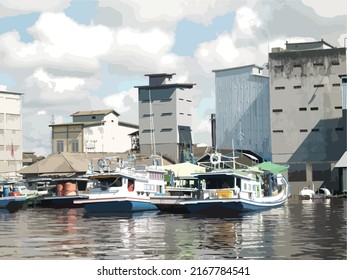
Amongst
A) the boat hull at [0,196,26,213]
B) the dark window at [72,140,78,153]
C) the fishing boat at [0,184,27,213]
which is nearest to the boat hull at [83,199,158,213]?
the fishing boat at [0,184,27,213]

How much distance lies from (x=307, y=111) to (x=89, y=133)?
4888cm

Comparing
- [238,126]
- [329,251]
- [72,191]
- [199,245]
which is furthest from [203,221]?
[238,126]

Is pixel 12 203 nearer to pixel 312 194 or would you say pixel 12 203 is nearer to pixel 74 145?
pixel 312 194

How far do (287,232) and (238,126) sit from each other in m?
73.1

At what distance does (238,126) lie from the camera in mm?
Result: 108375

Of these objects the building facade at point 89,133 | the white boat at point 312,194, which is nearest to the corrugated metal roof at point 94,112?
the building facade at point 89,133

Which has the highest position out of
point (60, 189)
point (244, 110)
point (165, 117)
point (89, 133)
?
point (165, 117)

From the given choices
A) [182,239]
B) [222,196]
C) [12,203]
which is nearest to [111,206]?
[222,196]

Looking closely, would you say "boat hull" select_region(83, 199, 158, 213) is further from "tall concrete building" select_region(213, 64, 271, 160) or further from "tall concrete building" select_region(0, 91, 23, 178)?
"tall concrete building" select_region(0, 91, 23, 178)

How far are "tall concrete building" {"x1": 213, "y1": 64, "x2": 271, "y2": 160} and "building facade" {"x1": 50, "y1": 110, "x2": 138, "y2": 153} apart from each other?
99.2 ft

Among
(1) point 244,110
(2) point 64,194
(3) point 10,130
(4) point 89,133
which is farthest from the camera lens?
(4) point 89,133

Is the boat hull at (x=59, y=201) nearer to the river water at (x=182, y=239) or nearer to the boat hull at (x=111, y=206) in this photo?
the boat hull at (x=111, y=206)

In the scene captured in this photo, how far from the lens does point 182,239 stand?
32531 millimetres
